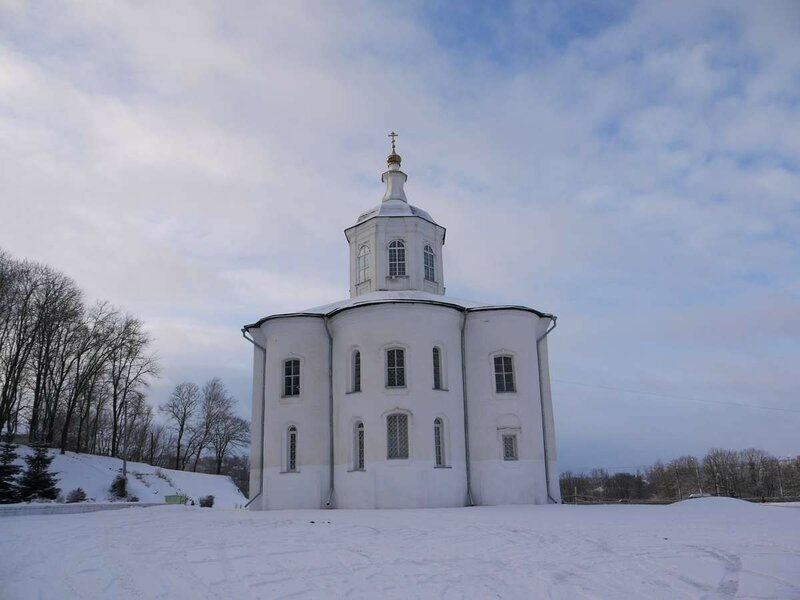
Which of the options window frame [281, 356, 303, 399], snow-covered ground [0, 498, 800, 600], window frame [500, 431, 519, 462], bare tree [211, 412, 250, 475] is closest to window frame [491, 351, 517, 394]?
window frame [500, 431, 519, 462]

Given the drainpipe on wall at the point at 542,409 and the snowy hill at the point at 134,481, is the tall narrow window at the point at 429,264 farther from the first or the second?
the snowy hill at the point at 134,481

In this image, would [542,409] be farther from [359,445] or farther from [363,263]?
[363,263]

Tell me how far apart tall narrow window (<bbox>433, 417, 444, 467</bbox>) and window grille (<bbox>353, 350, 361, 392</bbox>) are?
2.99 m

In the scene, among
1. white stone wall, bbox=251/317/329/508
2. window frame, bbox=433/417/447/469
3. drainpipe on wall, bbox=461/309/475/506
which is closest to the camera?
window frame, bbox=433/417/447/469

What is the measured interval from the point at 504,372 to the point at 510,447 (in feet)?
8.87

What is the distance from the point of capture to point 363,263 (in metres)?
27.3

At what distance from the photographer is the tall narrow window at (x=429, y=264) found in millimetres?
27281

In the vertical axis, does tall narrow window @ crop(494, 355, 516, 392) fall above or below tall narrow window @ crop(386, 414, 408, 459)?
above

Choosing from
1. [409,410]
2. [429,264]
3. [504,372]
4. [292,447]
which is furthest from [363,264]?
[292,447]

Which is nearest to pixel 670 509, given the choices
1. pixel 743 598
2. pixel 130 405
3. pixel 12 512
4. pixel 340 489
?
pixel 340 489

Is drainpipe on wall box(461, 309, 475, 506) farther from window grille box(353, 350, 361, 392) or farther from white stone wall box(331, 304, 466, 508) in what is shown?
window grille box(353, 350, 361, 392)

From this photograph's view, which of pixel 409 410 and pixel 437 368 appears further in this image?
pixel 437 368

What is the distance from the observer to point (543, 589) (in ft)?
24.3

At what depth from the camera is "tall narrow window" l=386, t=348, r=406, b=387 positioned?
2161cm
